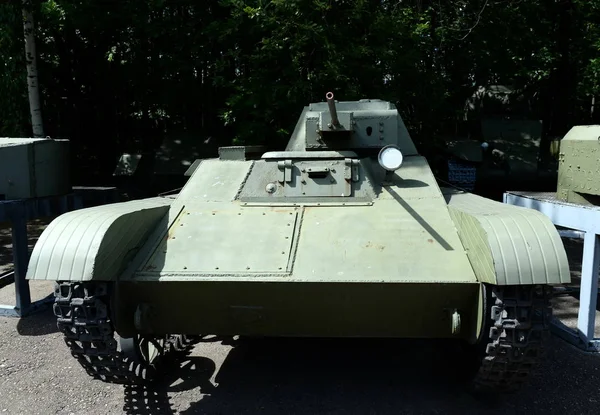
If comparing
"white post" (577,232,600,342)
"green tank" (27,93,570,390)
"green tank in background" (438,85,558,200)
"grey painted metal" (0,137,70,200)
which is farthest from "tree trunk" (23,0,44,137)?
"white post" (577,232,600,342)

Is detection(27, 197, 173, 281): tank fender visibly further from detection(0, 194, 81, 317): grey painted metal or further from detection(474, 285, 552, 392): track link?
detection(474, 285, 552, 392): track link

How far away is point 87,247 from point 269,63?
645cm

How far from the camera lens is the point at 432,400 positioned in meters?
4.32

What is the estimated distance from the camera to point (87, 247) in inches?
144

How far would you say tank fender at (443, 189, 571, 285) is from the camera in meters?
3.42

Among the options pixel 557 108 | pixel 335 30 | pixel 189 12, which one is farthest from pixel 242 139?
pixel 557 108

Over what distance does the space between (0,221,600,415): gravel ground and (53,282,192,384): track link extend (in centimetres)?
51

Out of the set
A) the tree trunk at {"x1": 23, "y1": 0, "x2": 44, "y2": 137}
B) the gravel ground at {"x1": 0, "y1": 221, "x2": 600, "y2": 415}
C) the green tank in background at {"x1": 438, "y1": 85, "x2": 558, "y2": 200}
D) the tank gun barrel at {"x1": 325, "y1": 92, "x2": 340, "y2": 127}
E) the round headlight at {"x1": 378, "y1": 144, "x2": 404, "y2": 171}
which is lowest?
the gravel ground at {"x1": 0, "y1": 221, "x2": 600, "y2": 415}

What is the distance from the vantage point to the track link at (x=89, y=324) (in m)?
3.73

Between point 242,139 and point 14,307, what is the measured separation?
4467mm

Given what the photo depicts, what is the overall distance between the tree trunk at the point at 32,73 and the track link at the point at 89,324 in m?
6.96

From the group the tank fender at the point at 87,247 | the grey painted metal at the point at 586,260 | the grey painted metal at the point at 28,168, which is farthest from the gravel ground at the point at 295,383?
the grey painted metal at the point at 28,168

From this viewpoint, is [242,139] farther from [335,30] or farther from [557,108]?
[557,108]

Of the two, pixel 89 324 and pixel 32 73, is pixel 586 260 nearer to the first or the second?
pixel 89 324
